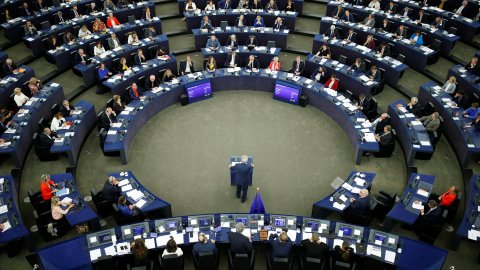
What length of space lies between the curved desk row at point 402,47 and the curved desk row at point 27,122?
1350 cm

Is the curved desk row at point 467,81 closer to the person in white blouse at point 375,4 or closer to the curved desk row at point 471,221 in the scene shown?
the curved desk row at point 471,221

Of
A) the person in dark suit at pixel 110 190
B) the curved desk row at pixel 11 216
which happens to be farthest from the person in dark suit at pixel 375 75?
the curved desk row at pixel 11 216

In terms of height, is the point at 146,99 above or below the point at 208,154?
above

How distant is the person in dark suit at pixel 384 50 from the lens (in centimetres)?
1794

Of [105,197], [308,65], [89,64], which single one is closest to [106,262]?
[105,197]

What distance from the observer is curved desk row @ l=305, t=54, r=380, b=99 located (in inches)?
658

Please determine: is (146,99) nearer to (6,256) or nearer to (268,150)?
(268,150)

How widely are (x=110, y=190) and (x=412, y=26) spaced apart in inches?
625

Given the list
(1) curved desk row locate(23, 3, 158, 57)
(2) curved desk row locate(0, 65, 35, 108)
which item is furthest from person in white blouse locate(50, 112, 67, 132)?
(1) curved desk row locate(23, 3, 158, 57)

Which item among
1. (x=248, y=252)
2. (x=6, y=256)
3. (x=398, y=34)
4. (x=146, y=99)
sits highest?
(x=398, y=34)

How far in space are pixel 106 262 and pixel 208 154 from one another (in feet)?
20.2

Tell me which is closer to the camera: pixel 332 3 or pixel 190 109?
pixel 190 109

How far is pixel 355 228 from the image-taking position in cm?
1076

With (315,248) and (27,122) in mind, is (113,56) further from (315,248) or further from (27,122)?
(315,248)
